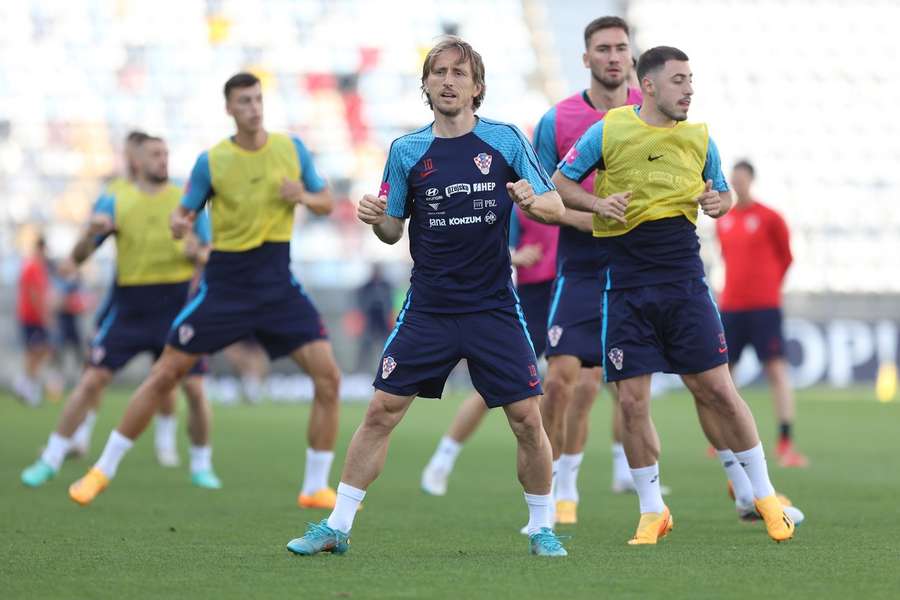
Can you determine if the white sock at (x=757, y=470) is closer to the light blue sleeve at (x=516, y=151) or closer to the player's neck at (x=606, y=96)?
the light blue sleeve at (x=516, y=151)

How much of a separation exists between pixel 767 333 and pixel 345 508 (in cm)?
765

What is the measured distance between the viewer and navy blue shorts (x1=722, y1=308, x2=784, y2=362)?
13625 mm

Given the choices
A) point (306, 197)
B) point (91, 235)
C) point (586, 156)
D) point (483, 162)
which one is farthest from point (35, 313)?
point (483, 162)

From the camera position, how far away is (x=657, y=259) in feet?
23.9

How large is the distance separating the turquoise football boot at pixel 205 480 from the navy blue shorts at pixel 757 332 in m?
4.83

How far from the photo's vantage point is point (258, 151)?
957cm

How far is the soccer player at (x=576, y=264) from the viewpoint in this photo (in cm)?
844

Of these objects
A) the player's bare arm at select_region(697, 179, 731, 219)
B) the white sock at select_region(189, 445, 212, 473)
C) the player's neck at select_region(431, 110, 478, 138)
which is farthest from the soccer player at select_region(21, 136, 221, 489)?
the player's bare arm at select_region(697, 179, 731, 219)

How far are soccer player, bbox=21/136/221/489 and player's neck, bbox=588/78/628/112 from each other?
3765 mm

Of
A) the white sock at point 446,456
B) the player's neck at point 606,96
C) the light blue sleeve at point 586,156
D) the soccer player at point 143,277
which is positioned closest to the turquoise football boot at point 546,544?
the light blue sleeve at point 586,156

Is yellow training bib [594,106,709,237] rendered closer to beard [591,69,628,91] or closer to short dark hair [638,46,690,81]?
short dark hair [638,46,690,81]

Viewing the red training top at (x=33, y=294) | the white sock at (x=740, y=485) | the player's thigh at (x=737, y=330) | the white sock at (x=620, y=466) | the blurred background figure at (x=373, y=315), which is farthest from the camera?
the blurred background figure at (x=373, y=315)

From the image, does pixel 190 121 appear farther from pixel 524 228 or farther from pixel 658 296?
pixel 658 296

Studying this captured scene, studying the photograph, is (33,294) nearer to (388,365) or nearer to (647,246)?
(647,246)
